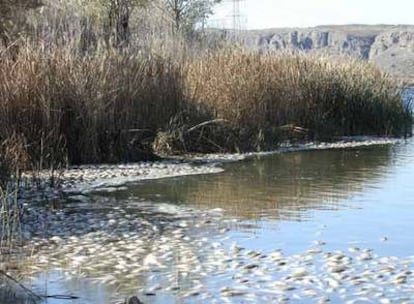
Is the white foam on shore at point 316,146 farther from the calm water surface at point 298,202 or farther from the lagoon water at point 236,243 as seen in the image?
the lagoon water at point 236,243

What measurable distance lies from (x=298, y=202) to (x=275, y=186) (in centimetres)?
171

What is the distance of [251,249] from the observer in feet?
27.0

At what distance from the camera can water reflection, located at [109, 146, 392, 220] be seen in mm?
11141

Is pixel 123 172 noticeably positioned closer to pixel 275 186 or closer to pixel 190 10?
pixel 275 186

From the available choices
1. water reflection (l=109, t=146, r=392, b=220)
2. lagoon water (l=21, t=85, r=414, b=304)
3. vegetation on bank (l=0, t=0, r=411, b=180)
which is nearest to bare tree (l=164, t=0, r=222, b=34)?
vegetation on bank (l=0, t=0, r=411, b=180)

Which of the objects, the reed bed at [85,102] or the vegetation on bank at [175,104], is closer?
the reed bed at [85,102]

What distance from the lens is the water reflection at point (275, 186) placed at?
11.1 meters

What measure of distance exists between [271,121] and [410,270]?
1267 cm

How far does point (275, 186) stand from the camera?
1310 cm

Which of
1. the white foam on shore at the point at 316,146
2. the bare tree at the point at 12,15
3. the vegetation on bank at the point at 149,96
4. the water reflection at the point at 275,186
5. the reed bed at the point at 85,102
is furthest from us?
the white foam on shore at the point at 316,146

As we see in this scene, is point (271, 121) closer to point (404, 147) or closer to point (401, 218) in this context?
point (404, 147)

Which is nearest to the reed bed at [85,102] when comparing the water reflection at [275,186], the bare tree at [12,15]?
the bare tree at [12,15]

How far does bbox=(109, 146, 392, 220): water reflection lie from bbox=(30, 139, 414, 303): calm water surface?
1 centimetres

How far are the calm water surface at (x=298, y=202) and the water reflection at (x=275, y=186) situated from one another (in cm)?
1
